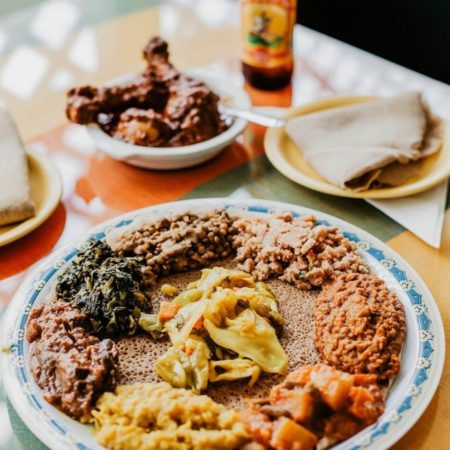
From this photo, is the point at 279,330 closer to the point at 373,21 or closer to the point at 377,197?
the point at 377,197

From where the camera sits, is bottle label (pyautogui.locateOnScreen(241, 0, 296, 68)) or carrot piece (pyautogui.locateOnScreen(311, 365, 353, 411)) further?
bottle label (pyautogui.locateOnScreen(241, 0, 296, 68))

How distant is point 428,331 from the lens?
140 centimetres

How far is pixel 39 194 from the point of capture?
6.35 feet

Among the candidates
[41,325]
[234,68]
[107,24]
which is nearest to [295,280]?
[41,325]

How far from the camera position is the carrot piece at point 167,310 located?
147 cm

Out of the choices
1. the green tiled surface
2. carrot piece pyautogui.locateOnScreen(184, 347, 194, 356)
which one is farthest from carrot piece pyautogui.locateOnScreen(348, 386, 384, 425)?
the green tiled surface

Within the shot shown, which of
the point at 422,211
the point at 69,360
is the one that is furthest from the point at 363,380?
the point at 422,211

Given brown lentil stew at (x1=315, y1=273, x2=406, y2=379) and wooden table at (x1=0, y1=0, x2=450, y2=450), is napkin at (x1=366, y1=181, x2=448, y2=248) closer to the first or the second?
wooden table at (x1=0, y1=0, x2=450, y2=450)

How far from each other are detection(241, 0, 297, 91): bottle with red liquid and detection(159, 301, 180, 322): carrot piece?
1228 mm

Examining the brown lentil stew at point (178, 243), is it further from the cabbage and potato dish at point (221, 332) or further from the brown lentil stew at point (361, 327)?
the brown lentil stew at point (361, 327)

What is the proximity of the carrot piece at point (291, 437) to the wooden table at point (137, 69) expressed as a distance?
23cm

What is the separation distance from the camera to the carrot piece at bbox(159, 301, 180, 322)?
147cm

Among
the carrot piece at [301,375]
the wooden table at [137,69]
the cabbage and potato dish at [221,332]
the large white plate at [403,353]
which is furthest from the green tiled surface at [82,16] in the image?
the carrot piece at [301,375]

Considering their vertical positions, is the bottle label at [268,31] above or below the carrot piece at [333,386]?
above
